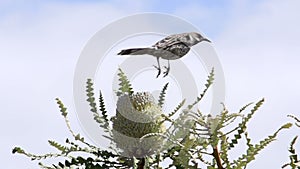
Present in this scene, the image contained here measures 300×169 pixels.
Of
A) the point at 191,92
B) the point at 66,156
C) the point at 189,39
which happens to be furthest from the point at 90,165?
the point at 189,39

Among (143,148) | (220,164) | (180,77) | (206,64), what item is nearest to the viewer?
(220,164)

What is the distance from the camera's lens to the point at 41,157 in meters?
2.61

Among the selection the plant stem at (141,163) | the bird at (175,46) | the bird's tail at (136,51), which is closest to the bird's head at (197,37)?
the bird at (175,46)

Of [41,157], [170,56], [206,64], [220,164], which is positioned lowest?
[220,164]

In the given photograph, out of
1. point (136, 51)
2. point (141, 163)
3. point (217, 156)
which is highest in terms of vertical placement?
point (136, 51)

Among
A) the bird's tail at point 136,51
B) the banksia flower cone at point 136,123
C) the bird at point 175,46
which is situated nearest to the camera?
the bird's tail at point 136,51

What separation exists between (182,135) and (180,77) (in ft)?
0.84

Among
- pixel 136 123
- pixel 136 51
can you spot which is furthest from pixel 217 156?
pixel 136 123

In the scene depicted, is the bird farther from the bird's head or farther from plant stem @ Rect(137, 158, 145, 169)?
plant stem @ Rect(137, 158, 145, 169)

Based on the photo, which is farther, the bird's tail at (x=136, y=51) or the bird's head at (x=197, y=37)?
the bird's head at (x=197, y=37)

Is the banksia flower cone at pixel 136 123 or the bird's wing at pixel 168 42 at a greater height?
the bird's wing at pixel 168 42

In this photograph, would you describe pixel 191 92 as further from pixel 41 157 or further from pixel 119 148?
pixel 41 157

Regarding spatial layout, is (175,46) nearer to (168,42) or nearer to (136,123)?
(168,42)

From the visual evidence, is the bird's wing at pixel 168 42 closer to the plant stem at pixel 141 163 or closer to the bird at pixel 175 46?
the bird at pixel 175 46
